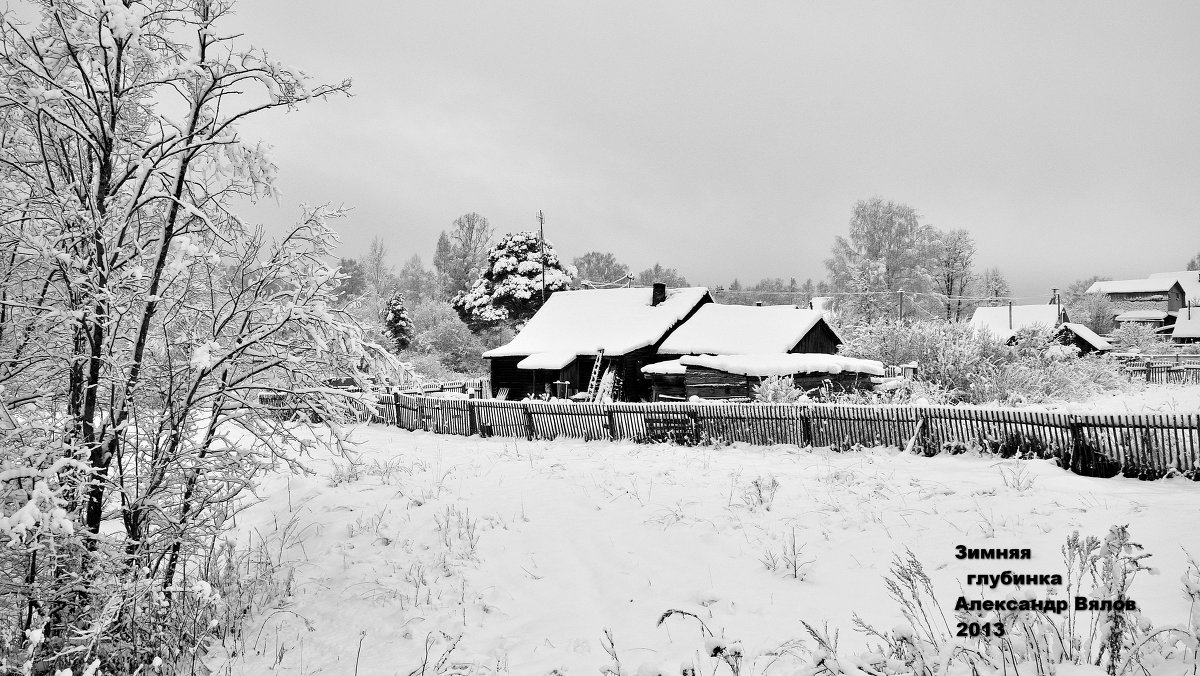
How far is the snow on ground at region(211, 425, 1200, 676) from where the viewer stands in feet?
17.8

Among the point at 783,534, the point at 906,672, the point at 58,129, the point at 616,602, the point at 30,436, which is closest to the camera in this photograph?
the point at 906,672

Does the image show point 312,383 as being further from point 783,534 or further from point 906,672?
point 783,534

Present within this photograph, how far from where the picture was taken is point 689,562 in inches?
267

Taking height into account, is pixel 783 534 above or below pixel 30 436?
below

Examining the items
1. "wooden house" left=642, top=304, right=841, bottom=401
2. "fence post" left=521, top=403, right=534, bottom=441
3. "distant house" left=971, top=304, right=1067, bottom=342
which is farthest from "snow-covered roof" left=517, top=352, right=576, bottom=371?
"distant house" left=971, top=304, right=1067, bottom=342

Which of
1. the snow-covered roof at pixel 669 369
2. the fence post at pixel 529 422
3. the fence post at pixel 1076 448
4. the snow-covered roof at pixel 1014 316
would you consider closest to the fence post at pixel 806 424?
the fence post at pixel 1076 448

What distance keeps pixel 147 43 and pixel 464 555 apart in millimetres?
5731

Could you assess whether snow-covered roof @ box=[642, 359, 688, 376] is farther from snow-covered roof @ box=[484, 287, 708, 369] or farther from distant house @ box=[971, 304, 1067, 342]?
distant house @ box=[971, 304, 1067, 342]

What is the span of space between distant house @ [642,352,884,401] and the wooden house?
0.04 m

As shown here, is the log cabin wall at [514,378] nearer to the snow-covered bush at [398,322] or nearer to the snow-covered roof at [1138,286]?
the snow-covered bush at [398,322]

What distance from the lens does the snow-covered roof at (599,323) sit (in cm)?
2834

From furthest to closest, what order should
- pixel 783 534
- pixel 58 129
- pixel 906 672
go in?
pixel 783 534 < pixel 58 129 < pixel 906 672

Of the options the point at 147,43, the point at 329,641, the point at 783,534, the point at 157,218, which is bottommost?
the point at 329,641

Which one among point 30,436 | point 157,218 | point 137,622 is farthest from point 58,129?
point 137,622
